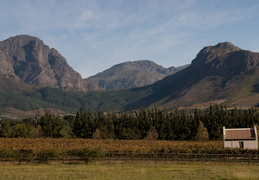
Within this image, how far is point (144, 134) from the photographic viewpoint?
124 meters

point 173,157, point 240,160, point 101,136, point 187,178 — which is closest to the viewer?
point 187,178

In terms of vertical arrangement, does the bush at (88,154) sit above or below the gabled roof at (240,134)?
below

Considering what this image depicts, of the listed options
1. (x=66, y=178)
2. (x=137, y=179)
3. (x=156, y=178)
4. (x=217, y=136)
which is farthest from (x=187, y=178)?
(x=217, y=136)

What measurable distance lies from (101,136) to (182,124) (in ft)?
96.0

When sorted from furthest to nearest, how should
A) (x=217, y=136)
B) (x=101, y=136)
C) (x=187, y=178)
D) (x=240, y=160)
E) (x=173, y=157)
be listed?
1. (x=101, y=136)
2. (x=217, y=136)
3. (x=173, y=157)
4. (x=240, y=160)
5. (x=187, y=178)

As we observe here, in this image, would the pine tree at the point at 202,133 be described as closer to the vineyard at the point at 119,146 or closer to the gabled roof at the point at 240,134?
the vineyard at the point at 119,146

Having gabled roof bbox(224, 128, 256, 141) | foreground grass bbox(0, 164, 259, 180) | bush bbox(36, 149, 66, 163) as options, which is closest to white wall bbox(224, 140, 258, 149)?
gabled roof bbox(224, 128, 256, 141)

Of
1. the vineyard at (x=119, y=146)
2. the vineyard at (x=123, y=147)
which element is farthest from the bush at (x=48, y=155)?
the vineyard at (x=119, y=146)

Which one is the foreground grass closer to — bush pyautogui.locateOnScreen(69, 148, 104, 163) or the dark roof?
bush pyautogui.locateOnScreen(69, 148, 104, 163)

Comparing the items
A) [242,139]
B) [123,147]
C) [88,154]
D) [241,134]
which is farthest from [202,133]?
[88,154]

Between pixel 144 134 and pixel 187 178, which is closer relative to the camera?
pixel 187 178

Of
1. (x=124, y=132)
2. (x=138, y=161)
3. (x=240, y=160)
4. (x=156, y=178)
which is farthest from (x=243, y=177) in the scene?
(x=124, y=132)

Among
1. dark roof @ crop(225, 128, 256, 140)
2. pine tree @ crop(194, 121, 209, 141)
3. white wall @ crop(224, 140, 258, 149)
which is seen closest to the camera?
white wall @ crop(224, 140, 258, 149)

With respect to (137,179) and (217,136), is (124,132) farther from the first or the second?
(137,179)
